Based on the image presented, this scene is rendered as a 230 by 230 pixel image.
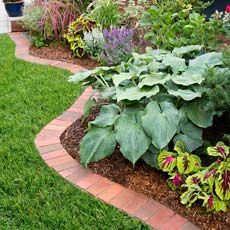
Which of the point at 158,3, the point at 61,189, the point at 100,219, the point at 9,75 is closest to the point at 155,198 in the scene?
the point at 100,219

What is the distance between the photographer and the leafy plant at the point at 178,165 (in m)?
2.36

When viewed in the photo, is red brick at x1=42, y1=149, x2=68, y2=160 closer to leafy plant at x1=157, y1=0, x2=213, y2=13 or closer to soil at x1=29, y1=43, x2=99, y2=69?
soil at x1=29, y1=43, x2=99, y2=69

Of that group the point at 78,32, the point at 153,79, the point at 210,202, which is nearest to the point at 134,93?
the point at 153,79

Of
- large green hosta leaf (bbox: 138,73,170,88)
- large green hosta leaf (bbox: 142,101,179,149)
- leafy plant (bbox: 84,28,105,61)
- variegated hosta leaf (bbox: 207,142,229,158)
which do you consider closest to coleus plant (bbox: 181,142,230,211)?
variegated hosta leaf (bbox: 207,142,229,158)

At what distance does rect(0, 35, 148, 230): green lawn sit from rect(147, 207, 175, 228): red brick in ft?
0.21

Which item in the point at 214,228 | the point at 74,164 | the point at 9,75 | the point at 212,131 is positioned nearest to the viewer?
the point at 214,228

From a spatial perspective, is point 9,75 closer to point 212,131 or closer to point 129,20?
point 129,20

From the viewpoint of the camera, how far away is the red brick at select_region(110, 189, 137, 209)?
2.33 meters

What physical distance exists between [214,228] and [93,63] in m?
2.79

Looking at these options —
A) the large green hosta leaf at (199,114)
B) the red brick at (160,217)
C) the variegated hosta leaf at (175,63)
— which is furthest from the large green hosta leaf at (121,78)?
the red brick at (160,217)

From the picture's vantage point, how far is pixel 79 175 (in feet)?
8.49

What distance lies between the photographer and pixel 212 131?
9.73ft

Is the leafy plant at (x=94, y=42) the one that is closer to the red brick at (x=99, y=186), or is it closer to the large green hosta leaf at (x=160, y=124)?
the large green hosta leaf at (x=160, y=124)

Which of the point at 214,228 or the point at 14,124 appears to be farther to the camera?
the point at 14,124
